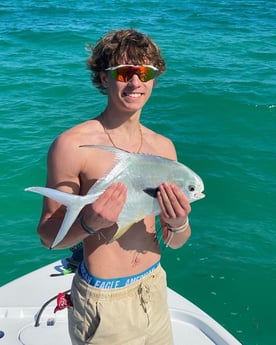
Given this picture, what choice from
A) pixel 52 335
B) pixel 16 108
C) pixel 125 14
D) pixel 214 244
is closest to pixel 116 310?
pixel 52 335

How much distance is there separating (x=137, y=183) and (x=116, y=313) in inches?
28.1

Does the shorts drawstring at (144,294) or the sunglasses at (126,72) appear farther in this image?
the shorts drawstring at (144,294)

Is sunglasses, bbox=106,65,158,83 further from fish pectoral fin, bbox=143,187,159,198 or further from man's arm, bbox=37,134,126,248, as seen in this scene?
fish pectoral fin, bbox=143,187,159,198

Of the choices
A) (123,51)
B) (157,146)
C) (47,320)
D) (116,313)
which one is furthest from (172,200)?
(47,320)

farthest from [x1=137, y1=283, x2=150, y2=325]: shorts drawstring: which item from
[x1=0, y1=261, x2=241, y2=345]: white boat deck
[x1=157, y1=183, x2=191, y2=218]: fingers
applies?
[x1=0, y1=261, x2=241, y2=345]: white boat deck

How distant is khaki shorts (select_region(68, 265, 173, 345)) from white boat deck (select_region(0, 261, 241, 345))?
1.07 m

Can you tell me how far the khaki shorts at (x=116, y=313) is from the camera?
2455 mm

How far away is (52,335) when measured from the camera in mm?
3629

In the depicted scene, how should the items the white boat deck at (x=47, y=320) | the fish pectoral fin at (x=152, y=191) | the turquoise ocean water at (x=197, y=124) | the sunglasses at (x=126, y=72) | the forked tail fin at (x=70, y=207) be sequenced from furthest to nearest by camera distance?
the turquoise ocean water at (x=197, y=124) < the white boat deck at (x=47, y=320) < the sunglasses at (x=126, y=72) < the fish pectoral fin at (x=152, y=191) < the forked tail fin at (x=70, y=207)

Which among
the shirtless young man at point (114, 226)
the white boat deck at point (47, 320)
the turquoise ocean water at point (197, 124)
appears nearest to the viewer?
the shirtless young man at point (114, 226)

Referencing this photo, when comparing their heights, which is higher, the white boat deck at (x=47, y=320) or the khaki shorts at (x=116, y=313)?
the khaki shorts at (x=116, y=313)

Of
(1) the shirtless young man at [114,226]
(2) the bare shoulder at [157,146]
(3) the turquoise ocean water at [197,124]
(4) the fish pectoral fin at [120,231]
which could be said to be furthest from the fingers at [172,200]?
(3) the turquoise ocean water at [197,124]

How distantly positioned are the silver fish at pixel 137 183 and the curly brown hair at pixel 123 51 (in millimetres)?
551

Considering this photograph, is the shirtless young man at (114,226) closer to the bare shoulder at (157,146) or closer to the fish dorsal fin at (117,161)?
the bare shoulder at (157,146)
